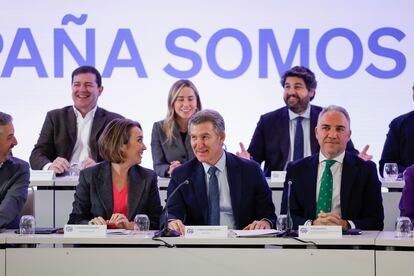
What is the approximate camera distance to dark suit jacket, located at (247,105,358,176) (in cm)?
762

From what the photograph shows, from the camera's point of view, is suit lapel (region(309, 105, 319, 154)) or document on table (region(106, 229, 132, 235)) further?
suit lapel (region(309, 105, 319, 154))

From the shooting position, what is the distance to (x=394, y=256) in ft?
15.8

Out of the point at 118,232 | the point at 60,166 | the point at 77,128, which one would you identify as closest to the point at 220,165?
the point at 118,232

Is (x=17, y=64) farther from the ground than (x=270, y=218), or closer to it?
farther from the ground

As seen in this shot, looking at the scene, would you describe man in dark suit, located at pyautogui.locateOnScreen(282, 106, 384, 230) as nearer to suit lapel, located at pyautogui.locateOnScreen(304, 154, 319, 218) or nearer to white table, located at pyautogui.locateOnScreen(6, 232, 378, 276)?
suit lapel, located at pyautogui.locateOnScreen(304, 154, 319, 218)

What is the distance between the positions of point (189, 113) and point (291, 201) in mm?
2017

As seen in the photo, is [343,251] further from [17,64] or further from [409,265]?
[17,64]

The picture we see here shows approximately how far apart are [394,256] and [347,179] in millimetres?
994

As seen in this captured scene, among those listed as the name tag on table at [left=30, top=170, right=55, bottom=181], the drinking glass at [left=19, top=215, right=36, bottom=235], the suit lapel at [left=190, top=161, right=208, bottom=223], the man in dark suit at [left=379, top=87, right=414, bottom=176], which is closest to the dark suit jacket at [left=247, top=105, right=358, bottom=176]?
the man in dark suit at [left=379, top=87, right=414, bottom=176]

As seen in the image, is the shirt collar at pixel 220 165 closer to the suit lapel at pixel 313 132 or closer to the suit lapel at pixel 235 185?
the suit lapel at pixel 235 185

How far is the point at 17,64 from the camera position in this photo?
9.16 metres

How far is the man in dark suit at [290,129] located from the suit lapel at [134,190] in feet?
6.06

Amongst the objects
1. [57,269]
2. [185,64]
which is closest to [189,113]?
[185,64]

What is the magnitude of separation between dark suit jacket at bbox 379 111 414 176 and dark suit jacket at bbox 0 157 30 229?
300cm
